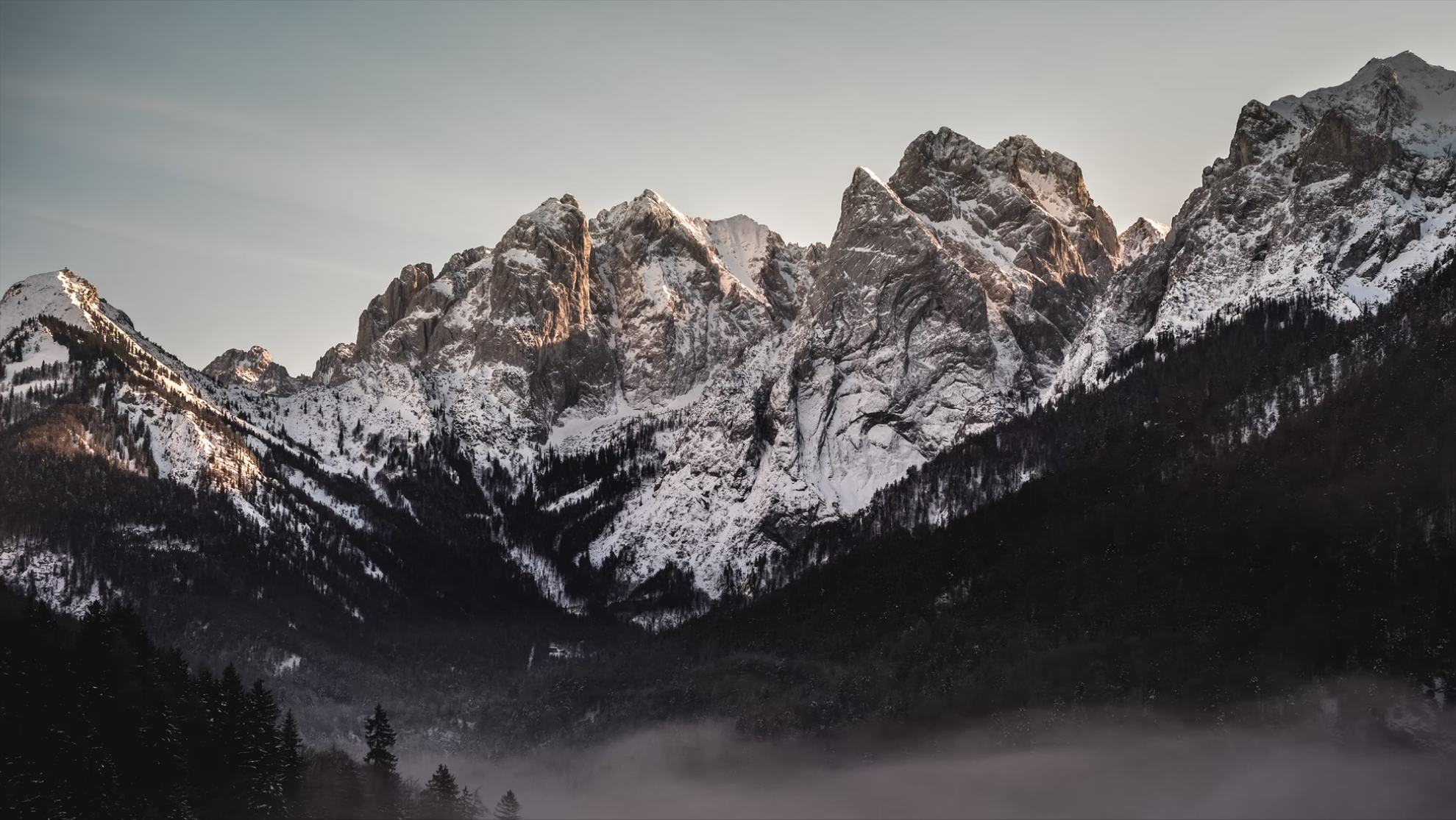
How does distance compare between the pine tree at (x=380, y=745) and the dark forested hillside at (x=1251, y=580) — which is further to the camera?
the dark forested hillside at (x=1251, y=580)

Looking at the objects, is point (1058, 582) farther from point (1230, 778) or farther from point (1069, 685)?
point (1230, 778)

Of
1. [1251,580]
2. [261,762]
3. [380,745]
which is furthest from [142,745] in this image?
[1251,580]

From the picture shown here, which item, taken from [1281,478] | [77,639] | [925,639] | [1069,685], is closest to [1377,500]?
[1281,478]

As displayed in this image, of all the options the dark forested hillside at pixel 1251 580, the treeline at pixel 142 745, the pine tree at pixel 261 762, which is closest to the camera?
the treeline at pixel 142 745

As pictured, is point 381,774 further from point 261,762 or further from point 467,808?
point 261,762

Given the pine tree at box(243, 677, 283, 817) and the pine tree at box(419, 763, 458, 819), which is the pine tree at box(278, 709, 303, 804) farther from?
the pine tree at box(419, 763, 458, 819)

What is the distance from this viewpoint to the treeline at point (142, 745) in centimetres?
11256

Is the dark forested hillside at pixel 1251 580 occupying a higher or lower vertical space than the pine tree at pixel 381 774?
higher

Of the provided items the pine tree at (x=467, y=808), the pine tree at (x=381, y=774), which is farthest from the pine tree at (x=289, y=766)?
the pine tree at (x=467, y=808)

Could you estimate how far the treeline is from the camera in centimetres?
11256

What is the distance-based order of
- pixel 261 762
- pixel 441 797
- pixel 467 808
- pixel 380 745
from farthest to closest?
pixel 380 745 < pixel 467 808 < pixel 441 797 < pixel 261 762

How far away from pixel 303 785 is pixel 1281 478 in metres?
114

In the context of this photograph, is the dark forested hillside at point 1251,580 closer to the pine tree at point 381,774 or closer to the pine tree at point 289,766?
the pine tree at point 381,774

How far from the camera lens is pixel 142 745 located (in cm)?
11800
